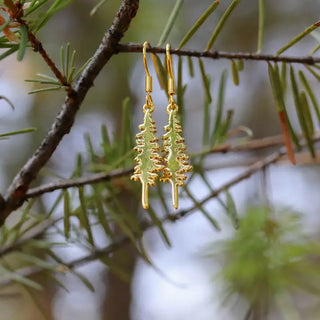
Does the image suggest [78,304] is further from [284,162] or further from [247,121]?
[284,162]

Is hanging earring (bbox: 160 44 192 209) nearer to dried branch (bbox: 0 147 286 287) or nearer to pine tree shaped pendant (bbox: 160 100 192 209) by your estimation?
pine tree shaped pendant (bbox: 160 100 192 209)

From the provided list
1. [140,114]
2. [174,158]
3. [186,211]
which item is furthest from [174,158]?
[140,114]

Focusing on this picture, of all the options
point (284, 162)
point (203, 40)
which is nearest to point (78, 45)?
point (203, 40)

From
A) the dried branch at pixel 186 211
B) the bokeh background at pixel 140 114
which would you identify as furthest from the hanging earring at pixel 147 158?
the bokeh background at pixel 140 114

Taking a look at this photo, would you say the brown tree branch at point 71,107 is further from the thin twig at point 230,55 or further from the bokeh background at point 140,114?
the bokeh background at point 140,114

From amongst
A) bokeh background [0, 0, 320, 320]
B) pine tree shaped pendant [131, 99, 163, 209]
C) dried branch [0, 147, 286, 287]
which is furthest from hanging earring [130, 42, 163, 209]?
bokeh background [0, 0, 320, 320]

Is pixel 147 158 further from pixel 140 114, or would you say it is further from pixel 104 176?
pixel 140 114
